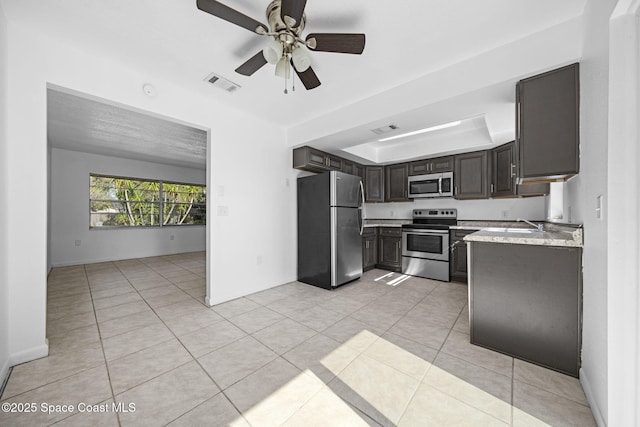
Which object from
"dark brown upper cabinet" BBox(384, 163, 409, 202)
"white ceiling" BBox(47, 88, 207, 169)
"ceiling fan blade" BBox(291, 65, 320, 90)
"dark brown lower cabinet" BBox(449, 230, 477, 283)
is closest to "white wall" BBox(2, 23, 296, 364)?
"white ceiling" BBox(47, 88, 207, 169)

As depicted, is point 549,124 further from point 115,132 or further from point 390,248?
point 115,132

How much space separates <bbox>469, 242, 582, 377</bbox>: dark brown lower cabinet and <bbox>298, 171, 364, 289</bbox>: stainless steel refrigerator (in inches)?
70.2

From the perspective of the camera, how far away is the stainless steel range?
3.91m

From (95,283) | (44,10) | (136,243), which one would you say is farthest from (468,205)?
(136,243)

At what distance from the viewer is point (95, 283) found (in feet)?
12.3

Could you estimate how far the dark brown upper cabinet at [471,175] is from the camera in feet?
12.6

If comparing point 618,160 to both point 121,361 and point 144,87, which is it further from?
point 144,87

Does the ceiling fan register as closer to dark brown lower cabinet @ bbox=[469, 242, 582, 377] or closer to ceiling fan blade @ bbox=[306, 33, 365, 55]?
ceiling fan blade @ bbox=[306, 33, 365, 55]

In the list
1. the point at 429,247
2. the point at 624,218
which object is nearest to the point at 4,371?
the point at 624,218

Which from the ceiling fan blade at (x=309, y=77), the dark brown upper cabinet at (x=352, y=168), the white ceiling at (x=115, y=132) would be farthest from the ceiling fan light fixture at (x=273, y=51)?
the dark brown upper cabinet at (x=352, y=168)

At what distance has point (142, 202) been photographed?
612 centimetres

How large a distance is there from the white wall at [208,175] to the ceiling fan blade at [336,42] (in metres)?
1.62

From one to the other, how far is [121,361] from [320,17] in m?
2.86

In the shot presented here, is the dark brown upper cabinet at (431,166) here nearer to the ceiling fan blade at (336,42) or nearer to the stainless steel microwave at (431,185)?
the stainless steel microwave at (431,185)
